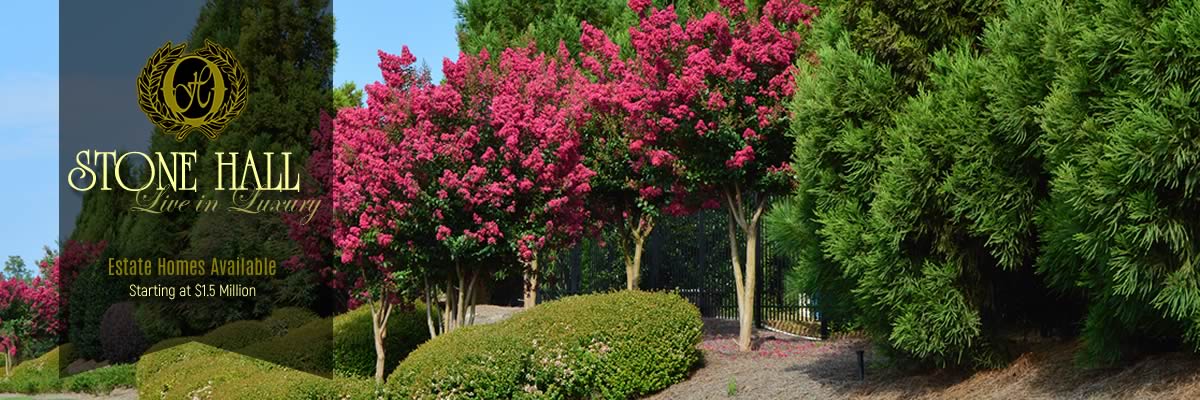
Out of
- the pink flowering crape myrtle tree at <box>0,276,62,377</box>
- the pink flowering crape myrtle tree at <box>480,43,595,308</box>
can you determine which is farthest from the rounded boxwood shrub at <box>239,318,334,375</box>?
the pink flowering crape myrtle tree at <box>0,276,62,377</box>

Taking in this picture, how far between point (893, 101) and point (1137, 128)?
98.6 inches

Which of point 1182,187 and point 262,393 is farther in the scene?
point 262,393

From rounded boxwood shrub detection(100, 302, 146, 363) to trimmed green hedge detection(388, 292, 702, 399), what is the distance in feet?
29.1

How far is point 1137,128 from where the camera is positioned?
7.32 m

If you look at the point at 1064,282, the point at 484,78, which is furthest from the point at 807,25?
the point at 1064,282

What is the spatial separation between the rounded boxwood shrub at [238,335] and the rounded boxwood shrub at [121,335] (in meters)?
3.46

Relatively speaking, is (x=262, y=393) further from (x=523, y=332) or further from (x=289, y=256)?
(x=289, y=256)

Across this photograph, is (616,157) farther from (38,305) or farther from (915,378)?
(38,305)

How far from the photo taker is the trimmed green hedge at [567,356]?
11.5 metres

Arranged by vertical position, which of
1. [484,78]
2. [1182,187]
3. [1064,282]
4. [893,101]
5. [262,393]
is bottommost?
[262,393]

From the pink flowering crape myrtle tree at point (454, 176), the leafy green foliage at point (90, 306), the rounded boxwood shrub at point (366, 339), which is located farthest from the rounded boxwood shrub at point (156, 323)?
the pink flowering crape myrtle tree at point (454, 176)

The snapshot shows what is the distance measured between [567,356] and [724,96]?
3477 mm

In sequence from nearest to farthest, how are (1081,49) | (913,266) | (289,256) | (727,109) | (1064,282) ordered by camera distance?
(1081,49), (1064,282), (913,266), (727,109), (289,256)

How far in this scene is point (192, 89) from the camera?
1766cm
